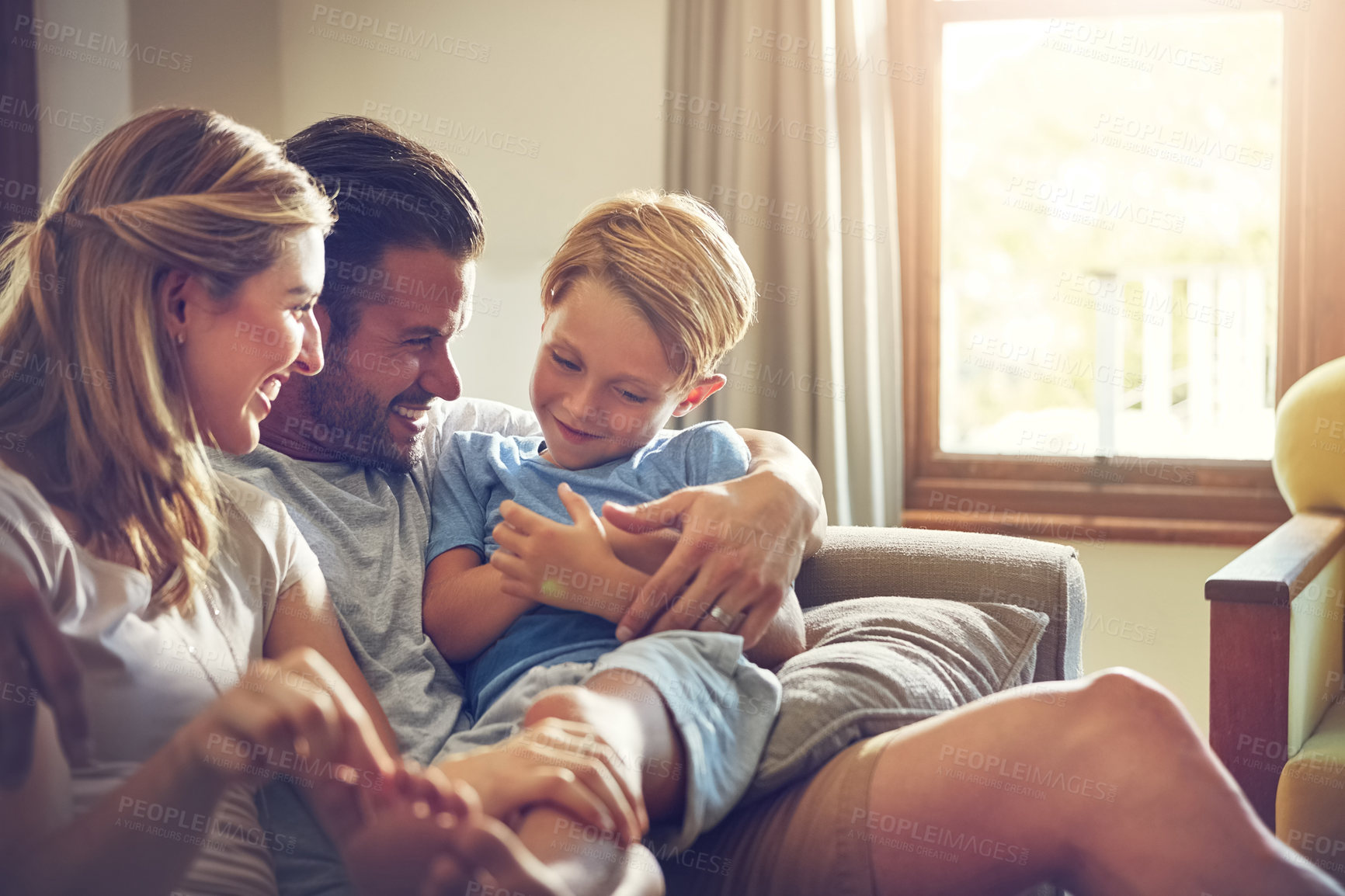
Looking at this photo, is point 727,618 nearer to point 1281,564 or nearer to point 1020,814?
point 1020,814

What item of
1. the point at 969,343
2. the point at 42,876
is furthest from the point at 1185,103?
the point at 42,876

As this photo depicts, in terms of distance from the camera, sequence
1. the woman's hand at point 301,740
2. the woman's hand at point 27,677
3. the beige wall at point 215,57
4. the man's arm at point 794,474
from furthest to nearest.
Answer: the beige wall at point 215,57 → the man's arm at point 794,474 → the woman's hand at point 27,677 → the woman's hand at point 301,740

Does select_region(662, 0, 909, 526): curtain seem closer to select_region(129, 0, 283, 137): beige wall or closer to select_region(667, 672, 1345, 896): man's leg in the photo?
select_region(129, 0, 283, 137): beige wall

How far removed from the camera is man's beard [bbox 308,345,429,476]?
1.37 metres

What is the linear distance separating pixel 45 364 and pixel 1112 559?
96.7 inches

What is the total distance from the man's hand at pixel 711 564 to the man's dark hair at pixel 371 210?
1.48 feet

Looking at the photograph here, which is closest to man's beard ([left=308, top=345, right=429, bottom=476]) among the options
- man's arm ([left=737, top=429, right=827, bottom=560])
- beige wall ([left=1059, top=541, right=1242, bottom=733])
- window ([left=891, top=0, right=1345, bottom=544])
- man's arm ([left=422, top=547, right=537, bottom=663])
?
man's arm ([left=422, top=547, right=537, bottom=663])

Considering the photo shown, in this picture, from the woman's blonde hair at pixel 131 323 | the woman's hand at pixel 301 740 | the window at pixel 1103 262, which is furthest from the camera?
the window at pixel 1103 262

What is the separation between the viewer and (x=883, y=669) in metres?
1.23

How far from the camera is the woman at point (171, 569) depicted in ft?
2.30

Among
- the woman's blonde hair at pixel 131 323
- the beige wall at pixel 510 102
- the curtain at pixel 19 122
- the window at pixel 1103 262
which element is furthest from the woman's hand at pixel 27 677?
the window at pixel 1103 262

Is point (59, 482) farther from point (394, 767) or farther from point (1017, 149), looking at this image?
point (1017, 149)

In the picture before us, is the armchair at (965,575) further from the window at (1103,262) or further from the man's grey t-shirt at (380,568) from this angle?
the window at (1103,262)

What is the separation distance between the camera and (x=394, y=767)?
71cm
